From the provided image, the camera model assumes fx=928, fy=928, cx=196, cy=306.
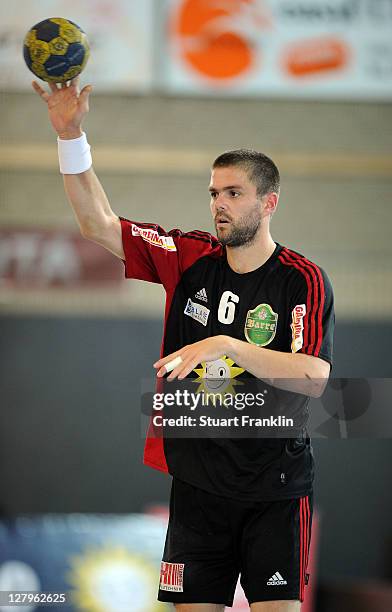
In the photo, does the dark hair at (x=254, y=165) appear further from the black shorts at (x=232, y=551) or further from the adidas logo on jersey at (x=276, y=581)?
the adidas logo on jersey at (x=276, y=581)

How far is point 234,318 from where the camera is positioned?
407cm

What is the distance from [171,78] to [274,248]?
6.75 metres

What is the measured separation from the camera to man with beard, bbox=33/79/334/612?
12.7ft

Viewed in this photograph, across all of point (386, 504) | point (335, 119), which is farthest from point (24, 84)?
point (386, 504)

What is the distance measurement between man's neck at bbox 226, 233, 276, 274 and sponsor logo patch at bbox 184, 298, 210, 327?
23 centimetres

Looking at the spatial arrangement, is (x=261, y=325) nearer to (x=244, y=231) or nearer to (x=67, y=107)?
(x=244, y=231)

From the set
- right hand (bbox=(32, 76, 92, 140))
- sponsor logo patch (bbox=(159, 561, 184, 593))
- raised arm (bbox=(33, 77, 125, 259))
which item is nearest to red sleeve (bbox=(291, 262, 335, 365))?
raised arm (bbox=(33, 77, 125, 259))

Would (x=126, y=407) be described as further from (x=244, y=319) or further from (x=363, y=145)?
(x=244, y=319)

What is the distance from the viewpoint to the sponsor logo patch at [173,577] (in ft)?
12.8

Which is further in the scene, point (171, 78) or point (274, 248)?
point (171, 78)

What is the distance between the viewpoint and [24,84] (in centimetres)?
1023

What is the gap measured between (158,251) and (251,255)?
0.42 meters

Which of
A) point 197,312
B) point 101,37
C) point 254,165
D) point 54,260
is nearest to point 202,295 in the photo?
point 197,312

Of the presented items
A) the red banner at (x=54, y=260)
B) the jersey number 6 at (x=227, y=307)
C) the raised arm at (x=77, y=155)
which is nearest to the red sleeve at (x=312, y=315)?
the jersey number 6 at (x=227, y=307)
